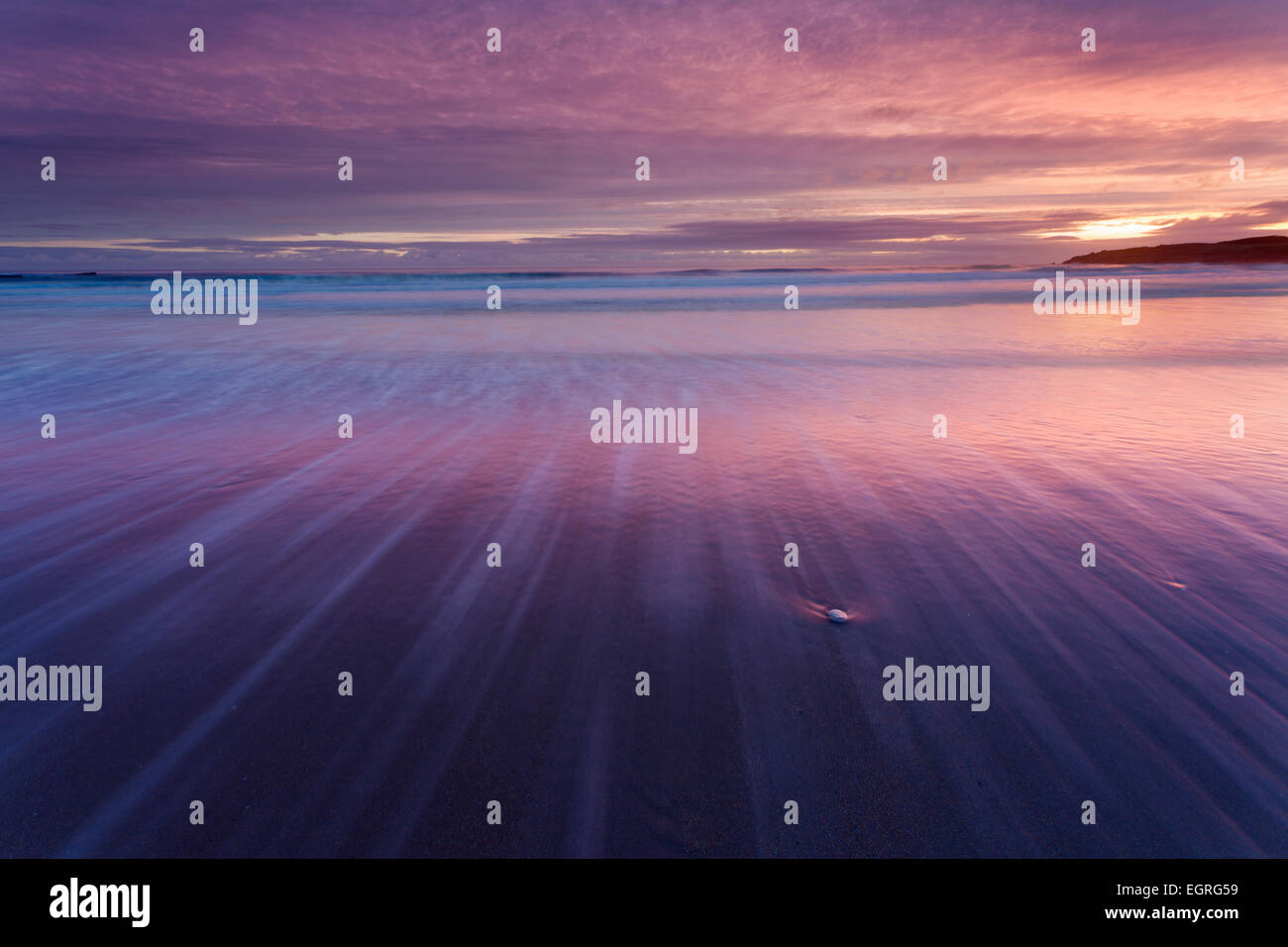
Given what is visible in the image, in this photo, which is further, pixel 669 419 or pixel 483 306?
pixel 483 306

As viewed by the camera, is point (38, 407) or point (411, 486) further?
point (38, 407)

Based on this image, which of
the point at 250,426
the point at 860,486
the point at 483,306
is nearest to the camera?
the point at 860,486

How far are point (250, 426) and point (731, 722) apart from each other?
29.7 ft

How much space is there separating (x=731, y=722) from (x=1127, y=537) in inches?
172

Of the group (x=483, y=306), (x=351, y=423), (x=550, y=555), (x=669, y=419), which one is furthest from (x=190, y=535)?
(x=483, y=306)

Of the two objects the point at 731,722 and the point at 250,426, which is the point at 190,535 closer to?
the point at 250,426

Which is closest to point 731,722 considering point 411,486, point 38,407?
point 411,486

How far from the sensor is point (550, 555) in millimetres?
5676

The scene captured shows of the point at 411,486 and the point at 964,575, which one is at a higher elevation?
the point at 411,486

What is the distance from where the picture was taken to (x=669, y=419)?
10.1m
